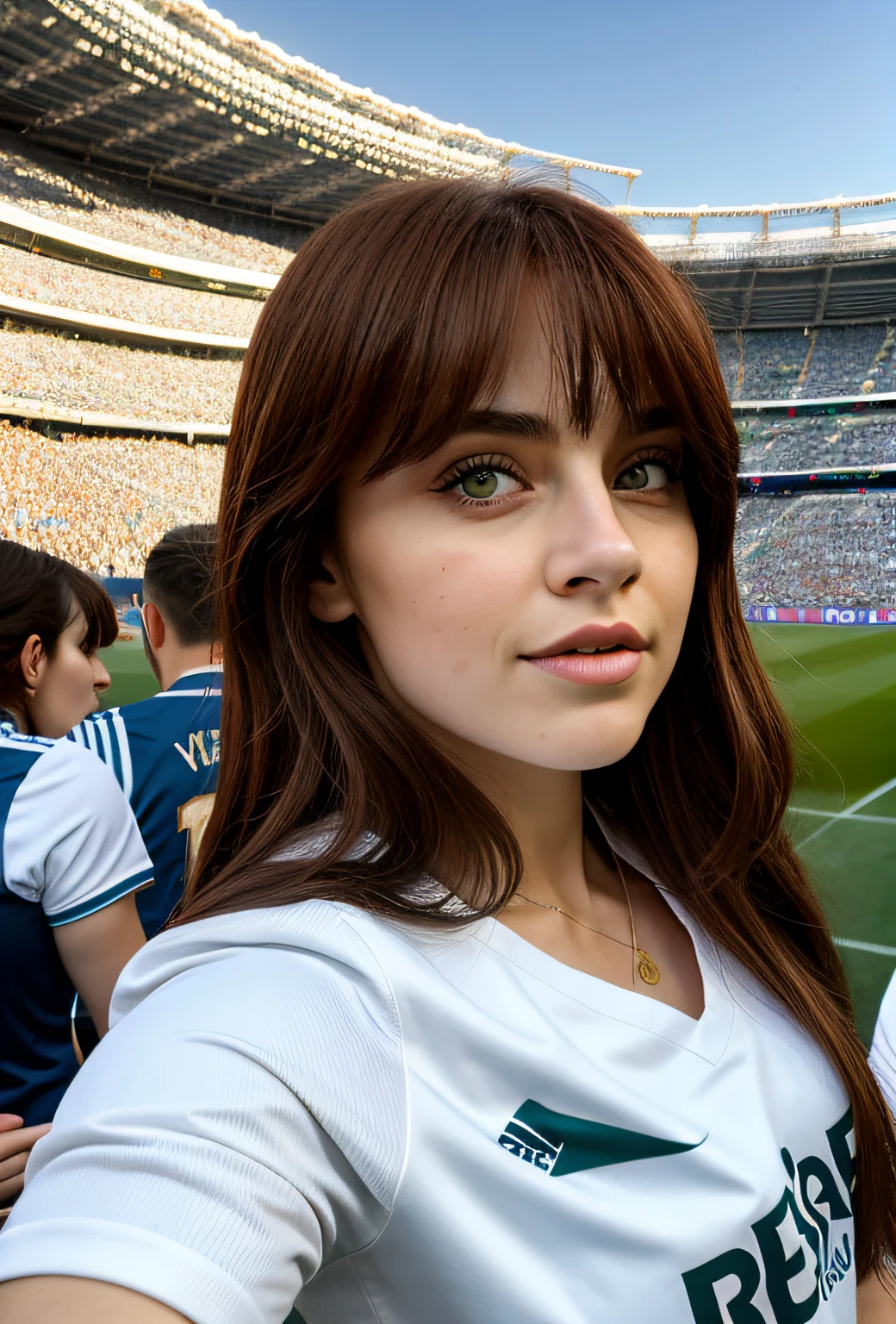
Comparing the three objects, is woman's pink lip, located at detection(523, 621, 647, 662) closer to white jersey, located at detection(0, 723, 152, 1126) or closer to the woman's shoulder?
the woman's shoulder

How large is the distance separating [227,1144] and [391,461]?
1.53 ft

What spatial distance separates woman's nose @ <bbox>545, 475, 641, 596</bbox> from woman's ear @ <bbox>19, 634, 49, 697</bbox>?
1.52m

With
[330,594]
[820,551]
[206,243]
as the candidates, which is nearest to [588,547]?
[330,594]

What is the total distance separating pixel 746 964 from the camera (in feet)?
3.02

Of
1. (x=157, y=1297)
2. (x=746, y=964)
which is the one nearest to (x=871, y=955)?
(x=746, y=964)

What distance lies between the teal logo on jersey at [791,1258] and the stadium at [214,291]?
39.7 ft

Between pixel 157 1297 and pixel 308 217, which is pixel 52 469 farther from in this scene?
pixel 157 1297

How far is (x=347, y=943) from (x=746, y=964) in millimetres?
515

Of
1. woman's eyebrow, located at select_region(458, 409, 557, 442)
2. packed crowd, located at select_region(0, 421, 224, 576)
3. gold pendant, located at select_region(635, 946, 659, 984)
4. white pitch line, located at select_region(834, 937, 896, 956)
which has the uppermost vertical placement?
woman's eyebrow, located at select_region(458, 409, 557, 442)

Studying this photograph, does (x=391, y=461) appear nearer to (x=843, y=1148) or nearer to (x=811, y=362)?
(x=843, y=1148)

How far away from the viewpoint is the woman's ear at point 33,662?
187 cm

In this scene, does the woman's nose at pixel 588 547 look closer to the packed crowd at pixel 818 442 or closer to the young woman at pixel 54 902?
the young woman at pixel 54 902

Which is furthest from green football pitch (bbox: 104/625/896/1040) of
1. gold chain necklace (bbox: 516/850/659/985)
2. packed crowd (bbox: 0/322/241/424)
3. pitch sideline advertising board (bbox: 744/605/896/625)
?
packed crowd (bbox: 0/322/241/424)

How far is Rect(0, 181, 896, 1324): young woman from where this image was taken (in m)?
0.49
